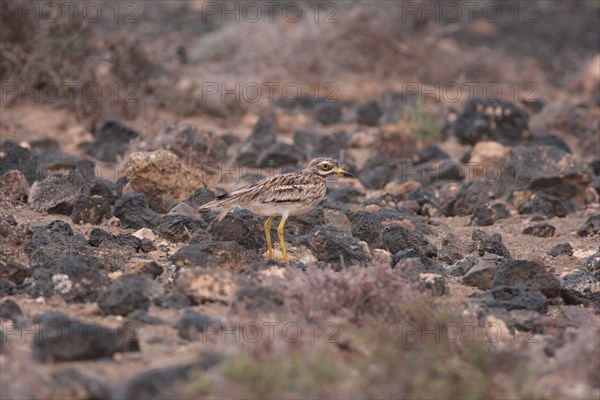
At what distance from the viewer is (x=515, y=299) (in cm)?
640

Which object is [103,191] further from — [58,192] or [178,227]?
[178,227]

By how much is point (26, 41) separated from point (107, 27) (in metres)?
5.04

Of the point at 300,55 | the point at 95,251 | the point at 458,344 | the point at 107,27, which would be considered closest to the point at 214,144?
the point at 95,251

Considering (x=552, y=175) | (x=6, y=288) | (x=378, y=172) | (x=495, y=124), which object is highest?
(x=495, y=124)

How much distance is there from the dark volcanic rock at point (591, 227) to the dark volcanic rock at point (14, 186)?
16.8 ft

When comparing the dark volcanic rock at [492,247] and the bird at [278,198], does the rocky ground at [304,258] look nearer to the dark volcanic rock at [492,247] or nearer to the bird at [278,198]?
the dark volcanic rock at [492,247]

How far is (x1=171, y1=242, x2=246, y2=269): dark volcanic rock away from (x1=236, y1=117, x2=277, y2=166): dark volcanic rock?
474 centimetres

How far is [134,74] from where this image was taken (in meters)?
13.3

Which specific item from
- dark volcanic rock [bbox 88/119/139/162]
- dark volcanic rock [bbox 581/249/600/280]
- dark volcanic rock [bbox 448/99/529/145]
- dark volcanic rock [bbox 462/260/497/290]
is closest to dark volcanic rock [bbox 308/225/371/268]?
dark volcanic rock [bbox 462/260/497/290]

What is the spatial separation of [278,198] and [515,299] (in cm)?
197

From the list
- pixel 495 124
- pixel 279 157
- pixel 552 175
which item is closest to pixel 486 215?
pixel 552 175

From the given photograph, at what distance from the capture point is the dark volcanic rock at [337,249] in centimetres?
720

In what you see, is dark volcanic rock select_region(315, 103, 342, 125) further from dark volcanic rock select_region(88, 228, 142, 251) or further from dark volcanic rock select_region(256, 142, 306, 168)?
dark volcanic rock select_region(88, 228, 142, 251)

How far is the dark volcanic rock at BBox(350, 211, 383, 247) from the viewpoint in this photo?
26.2 feet
